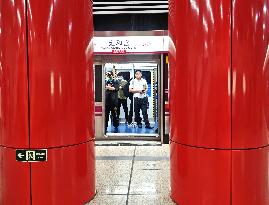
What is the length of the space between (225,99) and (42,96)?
1.97m

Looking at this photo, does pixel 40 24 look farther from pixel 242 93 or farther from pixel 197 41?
pixel 242 93

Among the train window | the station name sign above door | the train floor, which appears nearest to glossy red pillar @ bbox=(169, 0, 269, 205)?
the station name sign above door

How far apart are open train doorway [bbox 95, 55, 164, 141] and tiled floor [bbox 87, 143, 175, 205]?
56.4 inches

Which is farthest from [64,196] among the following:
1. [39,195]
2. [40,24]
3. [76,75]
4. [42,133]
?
[40,24]

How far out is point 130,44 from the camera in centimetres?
884

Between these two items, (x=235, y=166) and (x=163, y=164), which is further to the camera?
(x=163, y=164)

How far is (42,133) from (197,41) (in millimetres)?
1964

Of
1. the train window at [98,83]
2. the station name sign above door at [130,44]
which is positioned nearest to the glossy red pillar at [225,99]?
the station name sign above door at [130,44]

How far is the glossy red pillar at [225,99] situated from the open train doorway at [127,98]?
15.9 feet

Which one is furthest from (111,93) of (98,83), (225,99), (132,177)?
(225,99)

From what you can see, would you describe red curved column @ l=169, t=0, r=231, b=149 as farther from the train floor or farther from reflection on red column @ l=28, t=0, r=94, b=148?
the train floor

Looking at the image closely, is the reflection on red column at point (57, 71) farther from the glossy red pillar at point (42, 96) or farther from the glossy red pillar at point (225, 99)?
the glossy red pillar at point (225, 99)

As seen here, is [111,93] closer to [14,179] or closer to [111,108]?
[111,108]

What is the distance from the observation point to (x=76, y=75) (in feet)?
13.5
